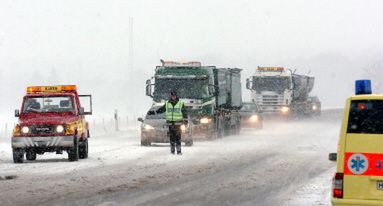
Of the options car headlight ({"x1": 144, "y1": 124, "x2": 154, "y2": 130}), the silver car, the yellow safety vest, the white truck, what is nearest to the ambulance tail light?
the yellow safety vest

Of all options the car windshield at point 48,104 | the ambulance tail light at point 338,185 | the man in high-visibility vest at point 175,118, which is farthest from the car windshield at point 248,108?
the ambulance tail light at point 338,185

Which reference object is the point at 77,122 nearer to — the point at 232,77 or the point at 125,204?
the point at 125,204

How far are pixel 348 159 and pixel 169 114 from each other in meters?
14.5

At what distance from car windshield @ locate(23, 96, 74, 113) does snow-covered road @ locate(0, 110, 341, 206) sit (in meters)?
1.37

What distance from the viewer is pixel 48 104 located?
21875mm

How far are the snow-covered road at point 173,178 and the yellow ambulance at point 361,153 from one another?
3.42 metres

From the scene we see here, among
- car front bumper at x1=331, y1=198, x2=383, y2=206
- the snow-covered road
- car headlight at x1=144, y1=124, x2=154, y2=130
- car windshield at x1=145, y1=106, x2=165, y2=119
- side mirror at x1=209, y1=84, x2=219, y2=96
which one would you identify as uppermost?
side mirror at x1=209, y1=84, x2=219, y2=96

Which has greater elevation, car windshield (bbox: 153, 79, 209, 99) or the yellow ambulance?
car windshield (bbox: 153, 79, 209, 99)

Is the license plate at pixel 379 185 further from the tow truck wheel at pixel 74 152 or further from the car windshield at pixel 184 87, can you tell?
the car windshield at pixel 184 87

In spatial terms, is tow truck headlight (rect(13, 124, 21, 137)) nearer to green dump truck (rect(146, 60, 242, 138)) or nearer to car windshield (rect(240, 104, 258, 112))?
green dump truck (rect(146, 60, 242, 138))

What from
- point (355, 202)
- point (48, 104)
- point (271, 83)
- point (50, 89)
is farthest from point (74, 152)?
point (271, 83)

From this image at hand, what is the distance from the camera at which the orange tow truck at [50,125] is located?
67.7 feet

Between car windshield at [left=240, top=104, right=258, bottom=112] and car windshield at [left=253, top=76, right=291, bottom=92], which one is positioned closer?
car windshield at [left=240, top=104, right=258, bottom=112]

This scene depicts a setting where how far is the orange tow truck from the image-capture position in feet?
67.7
